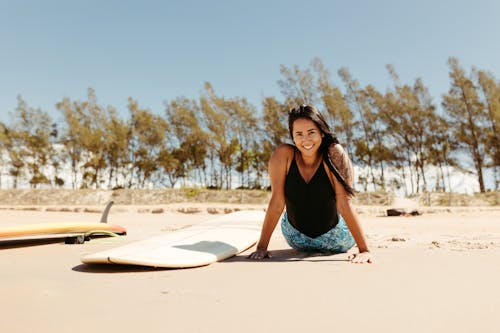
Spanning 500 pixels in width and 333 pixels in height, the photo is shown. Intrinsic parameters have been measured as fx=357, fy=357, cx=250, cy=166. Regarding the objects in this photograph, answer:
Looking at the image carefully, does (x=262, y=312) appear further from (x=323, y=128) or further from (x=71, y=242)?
(x=71, y=242)

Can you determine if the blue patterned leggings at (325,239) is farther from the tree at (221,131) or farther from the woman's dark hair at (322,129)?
the tree at (221,131)

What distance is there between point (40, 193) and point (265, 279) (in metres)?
24.6

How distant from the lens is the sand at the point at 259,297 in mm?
1171

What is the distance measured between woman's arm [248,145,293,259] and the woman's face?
14 cm

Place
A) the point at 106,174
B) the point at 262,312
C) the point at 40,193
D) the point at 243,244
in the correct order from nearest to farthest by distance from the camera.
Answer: the point at 262,312
the point at 243,244
the point at 40,193
the point at 106,174

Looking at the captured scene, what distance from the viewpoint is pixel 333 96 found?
74.5 ft

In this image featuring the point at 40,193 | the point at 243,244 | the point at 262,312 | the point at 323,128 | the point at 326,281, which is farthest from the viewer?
the point at 40,193

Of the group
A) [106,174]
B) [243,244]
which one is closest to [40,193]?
[106,174]

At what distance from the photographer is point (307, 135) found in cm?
240

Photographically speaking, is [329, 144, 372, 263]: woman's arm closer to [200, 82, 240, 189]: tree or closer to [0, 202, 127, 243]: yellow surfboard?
[0, 202, 127, 243]: yellow surfboard

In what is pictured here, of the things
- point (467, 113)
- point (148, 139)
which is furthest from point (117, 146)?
point (467, 113)

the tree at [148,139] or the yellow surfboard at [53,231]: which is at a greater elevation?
the tree at [148,139]

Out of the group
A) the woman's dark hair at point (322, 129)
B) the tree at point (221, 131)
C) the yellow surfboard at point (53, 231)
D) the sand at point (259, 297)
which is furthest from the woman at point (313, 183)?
the tree at point (221, 131)

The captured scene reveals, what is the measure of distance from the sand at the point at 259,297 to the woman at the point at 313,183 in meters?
0.32
